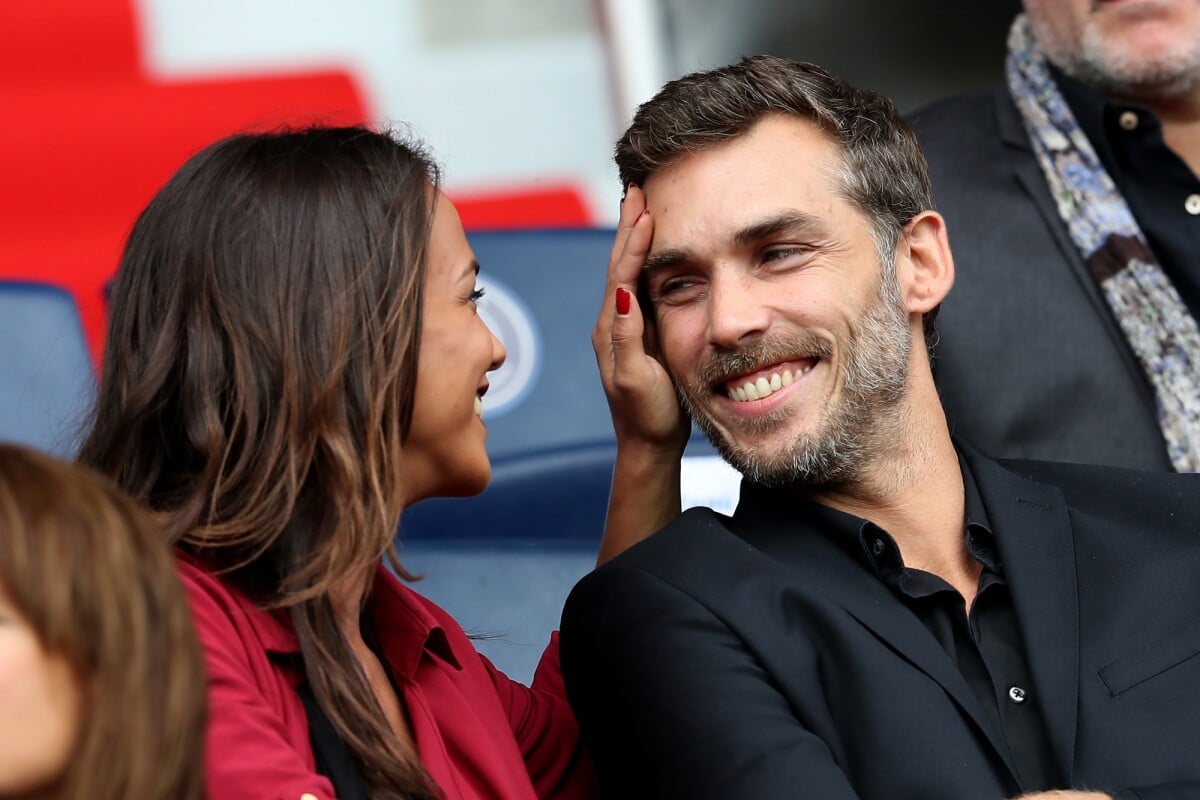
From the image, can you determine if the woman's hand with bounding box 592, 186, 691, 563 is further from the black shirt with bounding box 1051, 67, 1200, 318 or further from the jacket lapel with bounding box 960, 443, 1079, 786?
the black shirt with bounding box 1051, 67, 1200, 318

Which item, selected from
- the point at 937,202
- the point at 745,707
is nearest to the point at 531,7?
the point at 937,202

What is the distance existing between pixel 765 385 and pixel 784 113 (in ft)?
0.95

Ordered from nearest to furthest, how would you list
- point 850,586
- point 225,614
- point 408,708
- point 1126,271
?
point 225,614
point 408,708
point 850,586
point 1126,271

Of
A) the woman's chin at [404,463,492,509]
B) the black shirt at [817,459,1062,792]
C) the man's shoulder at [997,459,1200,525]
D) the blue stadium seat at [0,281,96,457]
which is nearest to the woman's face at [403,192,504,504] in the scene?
the woman's chin at [404,463,492,509]

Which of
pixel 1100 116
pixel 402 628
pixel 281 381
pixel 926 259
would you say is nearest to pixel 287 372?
pixel 281 381

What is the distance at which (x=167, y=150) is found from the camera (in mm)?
2924

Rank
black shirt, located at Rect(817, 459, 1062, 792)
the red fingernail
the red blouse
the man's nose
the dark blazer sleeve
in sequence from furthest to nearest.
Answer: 1. the red fingernail
2. the man's nose
3. black shirt, located at Rect(817, 459, 1062, 792)
4. the dark blazer sleeve
5. the red blouse

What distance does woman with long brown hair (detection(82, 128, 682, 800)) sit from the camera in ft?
4.02

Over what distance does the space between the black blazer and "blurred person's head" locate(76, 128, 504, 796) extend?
276mm

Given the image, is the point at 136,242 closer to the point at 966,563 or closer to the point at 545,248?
the point at 966,563

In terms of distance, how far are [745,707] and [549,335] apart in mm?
1230

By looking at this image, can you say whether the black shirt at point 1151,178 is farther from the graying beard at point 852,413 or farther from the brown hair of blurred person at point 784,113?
the graying beard at point 852,413

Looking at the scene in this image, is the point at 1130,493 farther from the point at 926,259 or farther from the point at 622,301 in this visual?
the point at 622,301

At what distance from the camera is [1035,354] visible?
2.15 metres
